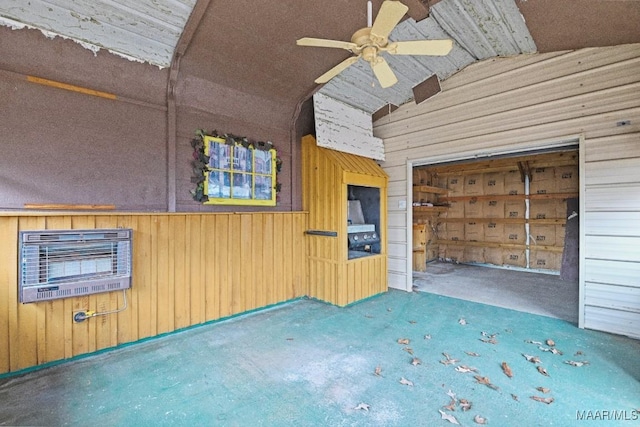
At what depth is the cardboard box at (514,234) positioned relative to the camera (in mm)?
7246

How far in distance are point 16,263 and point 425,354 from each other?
150 inches

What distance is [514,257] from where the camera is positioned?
24.0 feet

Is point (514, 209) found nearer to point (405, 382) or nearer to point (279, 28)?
point (405, 382)

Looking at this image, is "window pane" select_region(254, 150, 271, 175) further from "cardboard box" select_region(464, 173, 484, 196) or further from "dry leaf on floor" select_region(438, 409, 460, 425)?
"cardboard box" select_region(464, 173, 484, 196)

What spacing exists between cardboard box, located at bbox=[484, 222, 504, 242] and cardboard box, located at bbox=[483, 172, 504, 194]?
0.87 metres

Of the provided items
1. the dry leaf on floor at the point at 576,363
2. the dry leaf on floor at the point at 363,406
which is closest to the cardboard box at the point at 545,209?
the dry leaf on floor at the point at 576,363

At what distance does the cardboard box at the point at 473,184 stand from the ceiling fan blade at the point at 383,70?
20.5ft

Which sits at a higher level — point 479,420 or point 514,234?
point 514,234

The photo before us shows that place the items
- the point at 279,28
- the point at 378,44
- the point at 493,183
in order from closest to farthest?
the point at 378,44 → the point at 279,28 → the point at 493,183

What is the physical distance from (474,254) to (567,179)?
2.75 m

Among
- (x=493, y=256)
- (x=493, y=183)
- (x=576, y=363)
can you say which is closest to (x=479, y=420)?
(x=576, y=363)

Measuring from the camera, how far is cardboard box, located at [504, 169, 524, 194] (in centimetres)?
720

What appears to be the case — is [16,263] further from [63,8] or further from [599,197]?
[599,197]

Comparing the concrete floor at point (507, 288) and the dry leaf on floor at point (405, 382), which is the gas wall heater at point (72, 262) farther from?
the concrete floor at point (507, 288)
